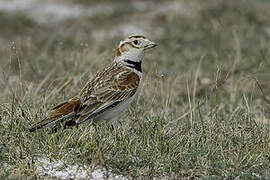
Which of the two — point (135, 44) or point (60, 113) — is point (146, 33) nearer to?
point (135, 44)

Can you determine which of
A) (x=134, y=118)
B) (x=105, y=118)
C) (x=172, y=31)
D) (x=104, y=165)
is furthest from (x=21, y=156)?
(x=172, y=31)

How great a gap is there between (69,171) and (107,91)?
1.27 metres

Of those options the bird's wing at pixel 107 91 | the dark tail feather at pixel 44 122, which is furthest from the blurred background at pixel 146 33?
the dark tail feather at pixel 44 122

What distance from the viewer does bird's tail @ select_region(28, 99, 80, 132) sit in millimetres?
5422

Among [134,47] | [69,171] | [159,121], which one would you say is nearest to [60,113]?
[69,171]

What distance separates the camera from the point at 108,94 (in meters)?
5.96

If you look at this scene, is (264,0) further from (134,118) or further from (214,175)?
(214,175)

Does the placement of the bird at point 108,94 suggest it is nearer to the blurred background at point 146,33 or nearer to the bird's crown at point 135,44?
the bird's crown at point 135,44

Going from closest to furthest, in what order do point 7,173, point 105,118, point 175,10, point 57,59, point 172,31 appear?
point 7,173
point 105,118
point 57,59
point 172,31
point 175,10

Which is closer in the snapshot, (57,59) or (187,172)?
(187,172)

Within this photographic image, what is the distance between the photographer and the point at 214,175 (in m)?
4.89

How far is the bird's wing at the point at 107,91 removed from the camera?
580 cm

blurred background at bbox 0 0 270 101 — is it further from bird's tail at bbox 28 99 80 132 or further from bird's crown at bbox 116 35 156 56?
bird's tail at bbox 28 99 80 132

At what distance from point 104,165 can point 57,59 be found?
4.71 metres
